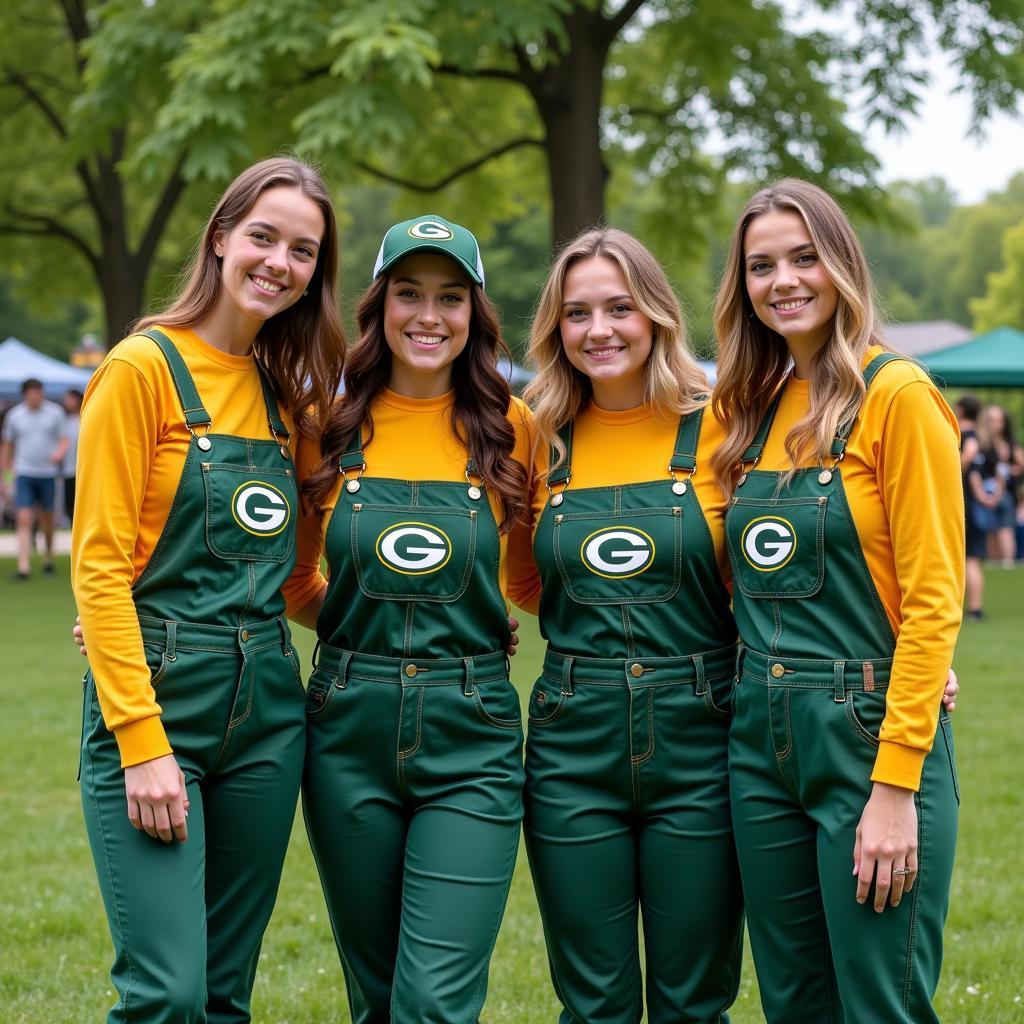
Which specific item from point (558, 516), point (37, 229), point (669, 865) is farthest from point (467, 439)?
point (37, 229)

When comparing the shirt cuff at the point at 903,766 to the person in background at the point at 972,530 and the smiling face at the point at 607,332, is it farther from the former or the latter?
the person in background at the point at 972,530

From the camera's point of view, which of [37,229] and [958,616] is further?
[37,229]

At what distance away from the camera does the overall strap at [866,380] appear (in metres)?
3.12

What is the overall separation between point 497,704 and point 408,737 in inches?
9.9

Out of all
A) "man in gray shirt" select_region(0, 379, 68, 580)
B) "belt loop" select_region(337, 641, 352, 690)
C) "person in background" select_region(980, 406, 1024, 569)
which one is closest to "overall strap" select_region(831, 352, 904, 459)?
"belt loop" select_region(337, 641, 352, 690)

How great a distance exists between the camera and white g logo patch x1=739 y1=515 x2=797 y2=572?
10.3ft

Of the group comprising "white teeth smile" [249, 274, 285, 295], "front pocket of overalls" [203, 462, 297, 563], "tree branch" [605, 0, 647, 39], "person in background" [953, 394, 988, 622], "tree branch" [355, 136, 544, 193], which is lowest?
"person in background" [953, 394, 988, 622]

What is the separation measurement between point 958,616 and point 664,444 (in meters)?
0.91

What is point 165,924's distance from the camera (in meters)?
3.02

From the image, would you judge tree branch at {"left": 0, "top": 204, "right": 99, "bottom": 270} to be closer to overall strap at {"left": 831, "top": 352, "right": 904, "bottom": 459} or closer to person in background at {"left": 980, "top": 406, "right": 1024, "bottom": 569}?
person in background at {"left": 980, "top": 406, "right": 1024, "bottom": 569}

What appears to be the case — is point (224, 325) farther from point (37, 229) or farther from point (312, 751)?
point (37, 229)

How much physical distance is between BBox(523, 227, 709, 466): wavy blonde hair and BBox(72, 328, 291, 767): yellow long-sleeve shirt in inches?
35.8

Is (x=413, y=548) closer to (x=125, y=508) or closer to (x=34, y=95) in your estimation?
(x=125, y=508)

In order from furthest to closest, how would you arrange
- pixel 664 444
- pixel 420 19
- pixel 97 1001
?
pixel 420 19, pixel 97 1001, pixel 664 444
